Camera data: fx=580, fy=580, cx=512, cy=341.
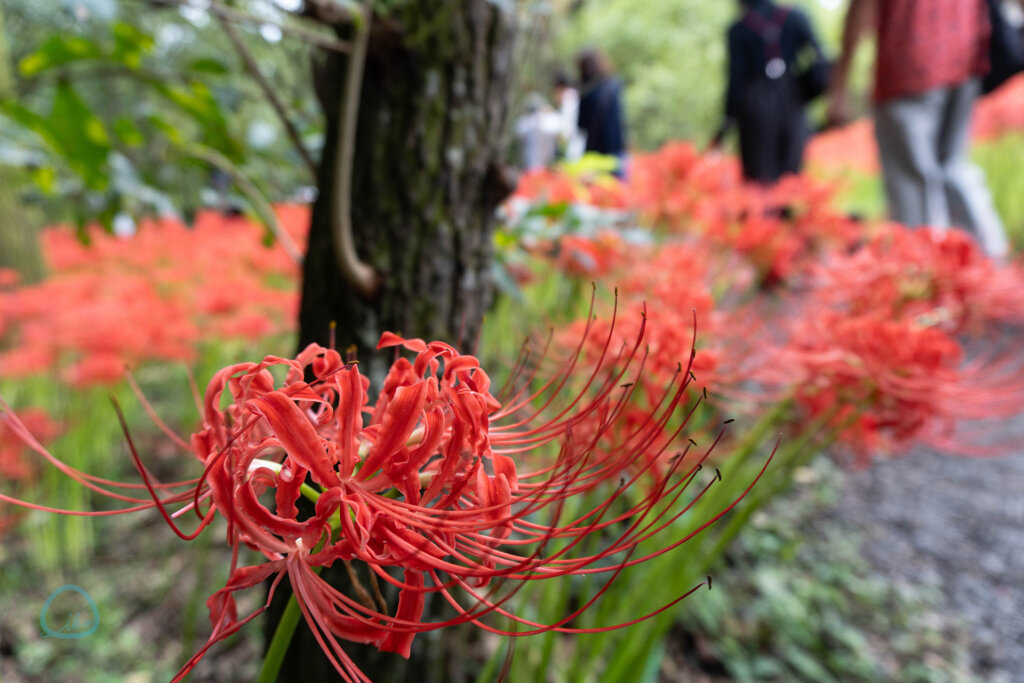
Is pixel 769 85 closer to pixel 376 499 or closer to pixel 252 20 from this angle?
pixel 252 20

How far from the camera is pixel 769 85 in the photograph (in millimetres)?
3172

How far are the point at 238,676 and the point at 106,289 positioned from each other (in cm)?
194

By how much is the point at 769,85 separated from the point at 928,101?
3.51ft

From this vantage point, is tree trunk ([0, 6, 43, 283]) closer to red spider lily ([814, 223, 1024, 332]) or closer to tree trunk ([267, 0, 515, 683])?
tree trunk ([267, 0, 515, 683])

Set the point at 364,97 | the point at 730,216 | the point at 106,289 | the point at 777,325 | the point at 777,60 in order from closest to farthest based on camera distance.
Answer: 1. the point at 364,97
2. the point at 777,325
3. the point at 730,216
4. the point at 106,289
5. the point at 777,60

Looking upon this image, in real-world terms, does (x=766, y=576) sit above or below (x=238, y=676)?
above

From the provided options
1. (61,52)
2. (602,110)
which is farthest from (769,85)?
(61,52)

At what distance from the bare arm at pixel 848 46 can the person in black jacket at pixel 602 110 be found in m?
1.15

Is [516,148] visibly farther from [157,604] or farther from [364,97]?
[157,604]

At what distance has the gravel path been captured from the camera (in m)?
1.68

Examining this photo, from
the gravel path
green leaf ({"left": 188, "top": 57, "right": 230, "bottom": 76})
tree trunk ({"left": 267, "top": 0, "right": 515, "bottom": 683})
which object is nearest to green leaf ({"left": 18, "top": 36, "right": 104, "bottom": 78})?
green leaf ({"left": 188, "top": 57, "right": 230, "bottom": 76})

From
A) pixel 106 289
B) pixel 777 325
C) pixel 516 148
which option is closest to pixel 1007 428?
pixel 777 325

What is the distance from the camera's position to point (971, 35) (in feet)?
7.03

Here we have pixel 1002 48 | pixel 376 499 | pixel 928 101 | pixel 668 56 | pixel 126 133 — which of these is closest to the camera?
pixel 376 499
